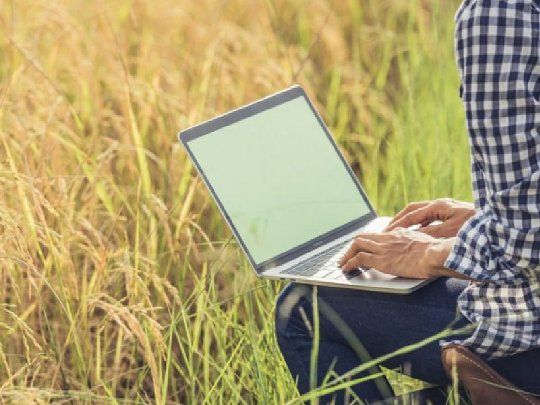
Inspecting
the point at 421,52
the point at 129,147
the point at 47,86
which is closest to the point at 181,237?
the point at 129,147

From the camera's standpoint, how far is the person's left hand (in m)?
1.76

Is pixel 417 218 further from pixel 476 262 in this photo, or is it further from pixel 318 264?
pixel 476 262

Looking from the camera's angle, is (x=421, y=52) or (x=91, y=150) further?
(x=421, y=52)

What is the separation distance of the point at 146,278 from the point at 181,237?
0.91 feet

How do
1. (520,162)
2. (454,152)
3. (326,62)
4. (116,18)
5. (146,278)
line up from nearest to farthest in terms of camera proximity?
(520,162), (146,278), (454,152), (116,18), (326,62)

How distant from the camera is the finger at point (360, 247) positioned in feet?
6.01

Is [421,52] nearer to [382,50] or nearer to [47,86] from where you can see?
[382,50]

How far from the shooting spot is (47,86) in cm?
274

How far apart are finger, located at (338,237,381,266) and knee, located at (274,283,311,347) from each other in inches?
3.0

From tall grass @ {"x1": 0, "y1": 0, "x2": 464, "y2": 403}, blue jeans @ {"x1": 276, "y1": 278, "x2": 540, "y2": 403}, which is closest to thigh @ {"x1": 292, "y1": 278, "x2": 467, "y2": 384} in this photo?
blue jeans @ {"x1": 276, "y1": 278, "x2": 540, "y2": 403}

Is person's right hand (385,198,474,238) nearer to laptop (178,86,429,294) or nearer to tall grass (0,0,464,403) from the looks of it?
laptop (178,86,429,294)

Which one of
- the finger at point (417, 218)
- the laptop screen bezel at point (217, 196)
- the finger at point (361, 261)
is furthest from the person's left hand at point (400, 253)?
the laptop screen bezel at point (217, 196)

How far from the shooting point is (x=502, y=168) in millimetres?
1605

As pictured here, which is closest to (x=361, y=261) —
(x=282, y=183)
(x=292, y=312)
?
(x=292, y=312)
